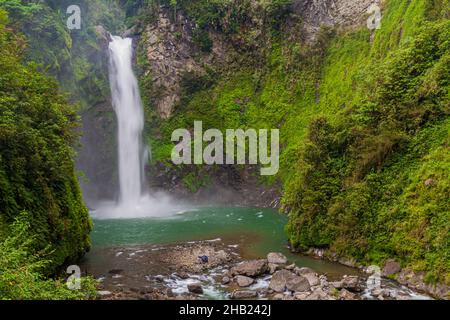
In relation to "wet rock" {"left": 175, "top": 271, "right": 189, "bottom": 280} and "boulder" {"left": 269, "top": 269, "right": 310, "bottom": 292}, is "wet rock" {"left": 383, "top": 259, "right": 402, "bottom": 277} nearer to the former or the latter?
"boulder" {"left": 269, "top": 269, "right": 310, "bottom": 292}

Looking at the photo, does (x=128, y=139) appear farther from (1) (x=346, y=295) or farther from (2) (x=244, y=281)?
(1) (x=346, y=295)

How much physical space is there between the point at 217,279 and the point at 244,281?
1.30 meters

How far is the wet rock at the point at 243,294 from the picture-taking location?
1416 centimetres

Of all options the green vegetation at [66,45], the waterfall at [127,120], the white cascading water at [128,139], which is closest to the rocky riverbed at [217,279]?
the white cascading water at [128,139]

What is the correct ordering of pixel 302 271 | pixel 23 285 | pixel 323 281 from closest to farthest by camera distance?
1. pixel 23 285
2. pixel 323 281
3. pixel 302 271

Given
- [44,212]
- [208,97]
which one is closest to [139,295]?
[44,212]

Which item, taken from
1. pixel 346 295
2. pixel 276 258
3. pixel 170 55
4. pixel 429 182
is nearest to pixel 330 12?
pixel 170 55

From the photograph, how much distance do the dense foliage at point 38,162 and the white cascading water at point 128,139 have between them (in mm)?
16267

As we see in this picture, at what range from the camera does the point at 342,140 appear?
20.3 m

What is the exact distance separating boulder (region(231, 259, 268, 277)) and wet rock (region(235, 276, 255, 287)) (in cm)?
49

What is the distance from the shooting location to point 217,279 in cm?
1641

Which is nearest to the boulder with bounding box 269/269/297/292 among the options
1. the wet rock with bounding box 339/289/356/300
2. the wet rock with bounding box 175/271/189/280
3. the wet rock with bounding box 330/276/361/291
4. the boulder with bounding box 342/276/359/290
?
the wet rock with bounding box 330/276/361/291

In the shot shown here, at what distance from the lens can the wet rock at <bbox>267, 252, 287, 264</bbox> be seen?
18.2 m
